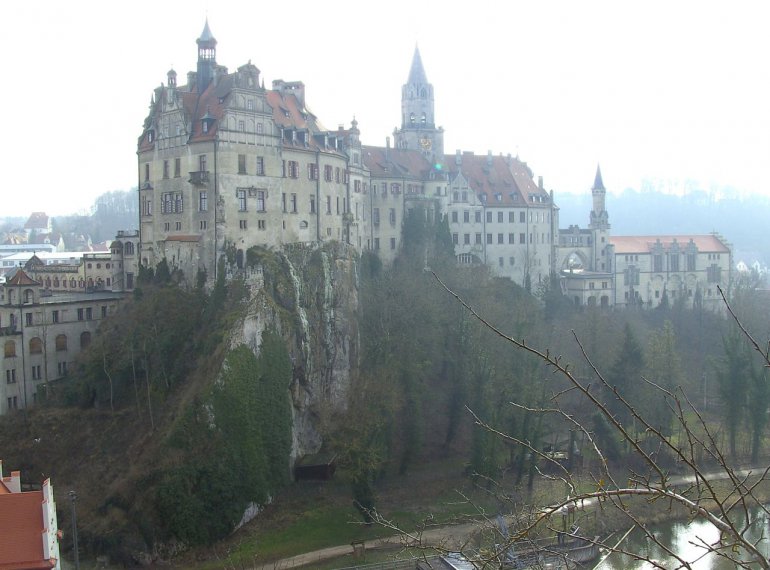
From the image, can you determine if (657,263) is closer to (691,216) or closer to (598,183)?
(598,183)

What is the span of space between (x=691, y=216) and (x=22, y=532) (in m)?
143

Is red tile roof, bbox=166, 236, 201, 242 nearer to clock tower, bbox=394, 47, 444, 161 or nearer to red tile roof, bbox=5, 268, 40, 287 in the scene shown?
red tile roof, bbox=5, 268, 40, 287

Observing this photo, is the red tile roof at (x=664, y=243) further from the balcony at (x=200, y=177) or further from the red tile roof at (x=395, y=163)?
the balcony at (x=200, y=177)

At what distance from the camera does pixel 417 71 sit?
242 ft

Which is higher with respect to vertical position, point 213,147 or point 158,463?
point 213,147

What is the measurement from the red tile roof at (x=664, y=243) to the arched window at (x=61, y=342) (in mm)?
47887

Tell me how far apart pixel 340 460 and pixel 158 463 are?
8521 mm

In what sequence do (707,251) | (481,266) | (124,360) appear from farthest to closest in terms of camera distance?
(707,251), (481,266), (124,360)

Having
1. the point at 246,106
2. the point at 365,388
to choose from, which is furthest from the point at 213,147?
the point at 365,388

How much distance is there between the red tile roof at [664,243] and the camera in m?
78.1

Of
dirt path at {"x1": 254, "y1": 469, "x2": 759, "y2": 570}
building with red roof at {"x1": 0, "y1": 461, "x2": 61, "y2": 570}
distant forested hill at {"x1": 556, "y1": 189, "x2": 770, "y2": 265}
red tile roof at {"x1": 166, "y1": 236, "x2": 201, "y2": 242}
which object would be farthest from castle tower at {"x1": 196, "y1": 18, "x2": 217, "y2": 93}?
distant forested hill at {"x1": 556, "y1": 189, "x2": 770, "y2": 265}

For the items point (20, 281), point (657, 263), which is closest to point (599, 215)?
point (657, 263)

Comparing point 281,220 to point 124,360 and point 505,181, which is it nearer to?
point 124,360

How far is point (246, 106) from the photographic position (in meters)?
48.5
